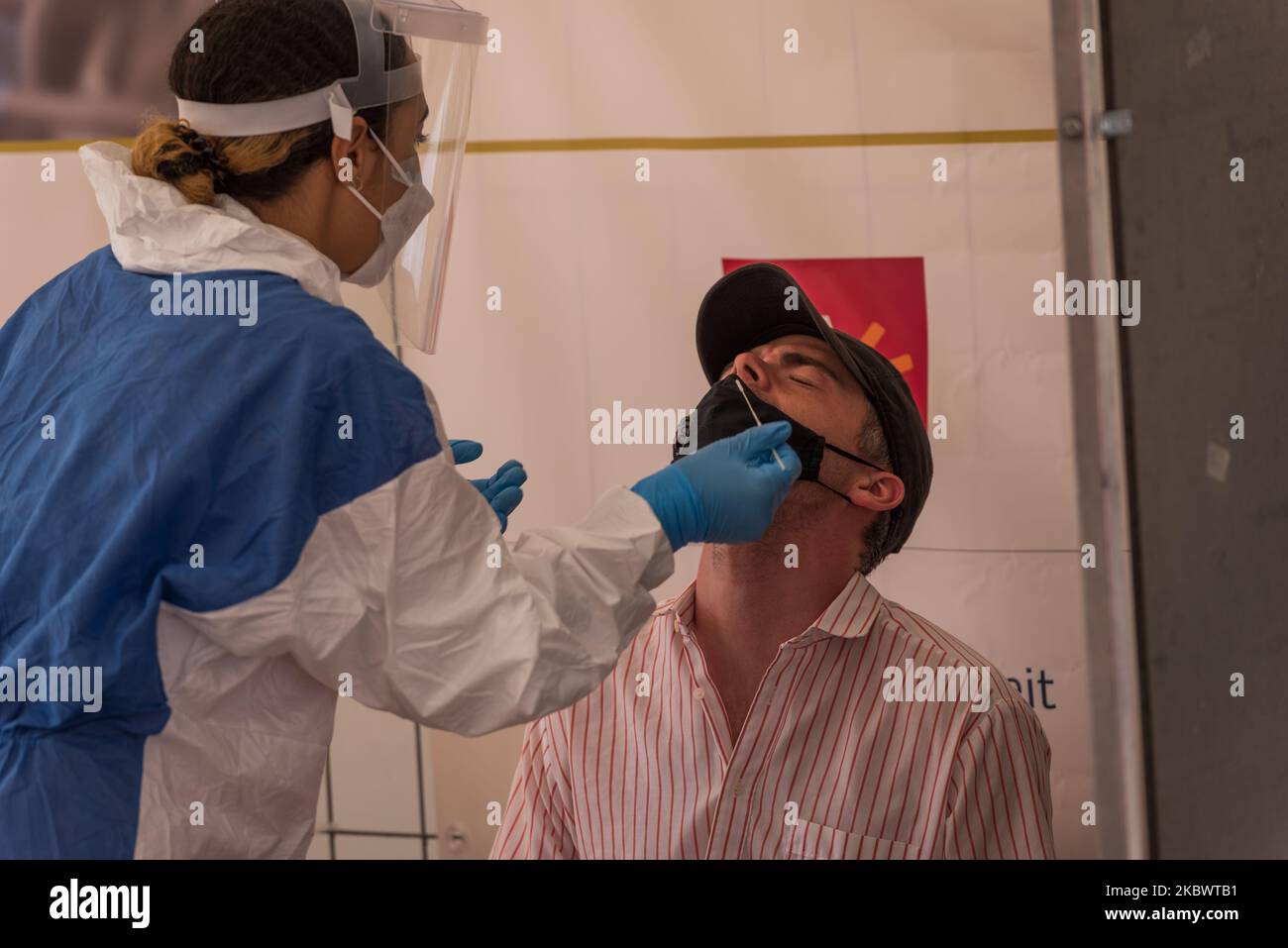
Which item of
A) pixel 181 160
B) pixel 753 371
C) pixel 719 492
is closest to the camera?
pixel 181 160

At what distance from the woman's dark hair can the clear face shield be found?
0.6 inches

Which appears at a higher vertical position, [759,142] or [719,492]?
[759,142]

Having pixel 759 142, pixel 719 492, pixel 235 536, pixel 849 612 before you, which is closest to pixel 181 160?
pixel 235 536

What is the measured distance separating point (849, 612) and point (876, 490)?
19cm

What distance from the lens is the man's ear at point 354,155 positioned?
5.21 ft

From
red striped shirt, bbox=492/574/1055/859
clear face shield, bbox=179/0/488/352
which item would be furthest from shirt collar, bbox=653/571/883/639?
clear face shield, bbox=179/0/488/352

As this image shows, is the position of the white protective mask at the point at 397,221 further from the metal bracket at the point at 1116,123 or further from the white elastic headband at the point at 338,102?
the metal bracket at the point at 1116,123

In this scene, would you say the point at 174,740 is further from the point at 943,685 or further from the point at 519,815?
the point at 943,685

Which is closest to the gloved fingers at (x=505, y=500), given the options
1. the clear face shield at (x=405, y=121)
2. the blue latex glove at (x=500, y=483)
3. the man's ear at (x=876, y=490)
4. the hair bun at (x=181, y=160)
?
the blue latex glove at (x=500, y=483)

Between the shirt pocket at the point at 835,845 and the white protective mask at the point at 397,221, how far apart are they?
99 cm

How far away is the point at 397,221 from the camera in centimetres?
169

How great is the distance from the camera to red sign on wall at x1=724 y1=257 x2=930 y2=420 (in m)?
2.20

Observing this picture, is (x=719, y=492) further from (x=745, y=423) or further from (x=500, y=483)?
(x=500, y=483)

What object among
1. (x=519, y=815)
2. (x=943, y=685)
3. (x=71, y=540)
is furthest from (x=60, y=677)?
(x=943, y=685)
